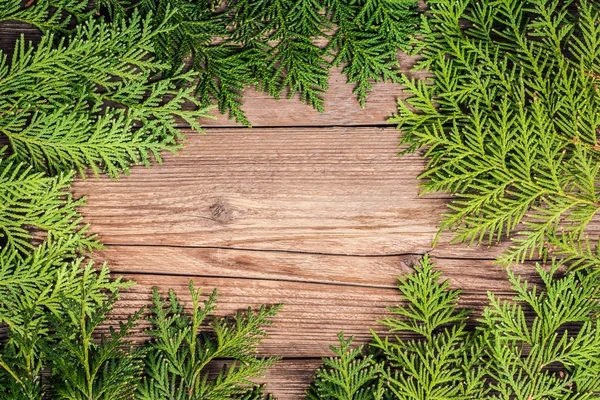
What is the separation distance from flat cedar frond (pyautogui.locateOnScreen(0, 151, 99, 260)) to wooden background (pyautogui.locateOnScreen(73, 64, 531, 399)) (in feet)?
0.28

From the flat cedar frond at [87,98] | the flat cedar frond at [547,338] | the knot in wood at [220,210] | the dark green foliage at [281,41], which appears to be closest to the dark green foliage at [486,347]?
the flat cedar frond at [547,338]

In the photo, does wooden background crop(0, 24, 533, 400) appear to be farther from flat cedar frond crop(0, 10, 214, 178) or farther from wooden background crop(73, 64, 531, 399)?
flat cedar frond crop(0, 10, 214, 178)

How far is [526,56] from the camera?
162 centimetres

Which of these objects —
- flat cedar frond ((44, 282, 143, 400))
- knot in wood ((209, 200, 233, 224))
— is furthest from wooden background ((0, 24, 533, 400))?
flat cedar frond ((44, 282, 143, 400))

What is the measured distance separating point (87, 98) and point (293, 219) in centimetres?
78

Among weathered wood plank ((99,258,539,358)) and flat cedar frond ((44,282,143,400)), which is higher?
weathered wood plank ((99,258,539,358))

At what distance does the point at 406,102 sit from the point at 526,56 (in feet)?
1.29

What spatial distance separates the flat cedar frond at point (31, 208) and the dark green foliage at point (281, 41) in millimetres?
554

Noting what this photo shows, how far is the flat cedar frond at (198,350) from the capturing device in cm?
167

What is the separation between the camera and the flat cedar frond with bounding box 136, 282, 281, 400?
1.67 m

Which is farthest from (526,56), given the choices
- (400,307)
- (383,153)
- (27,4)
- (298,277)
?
(27,4)

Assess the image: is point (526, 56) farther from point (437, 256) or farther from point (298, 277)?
point (298, 277)

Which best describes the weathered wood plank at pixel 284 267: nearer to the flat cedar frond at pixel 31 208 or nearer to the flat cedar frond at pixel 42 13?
the flat cedar frond at pixel 31 208

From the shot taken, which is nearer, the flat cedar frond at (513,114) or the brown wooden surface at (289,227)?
the flat cedar frond at (513,114)
